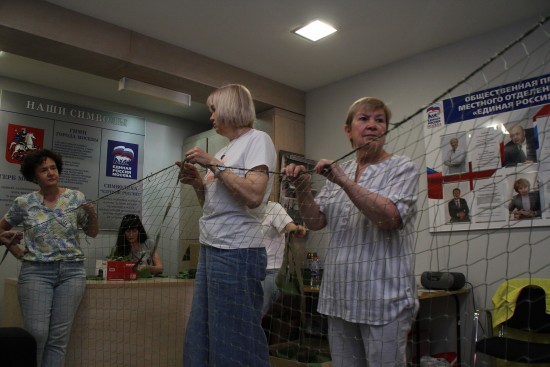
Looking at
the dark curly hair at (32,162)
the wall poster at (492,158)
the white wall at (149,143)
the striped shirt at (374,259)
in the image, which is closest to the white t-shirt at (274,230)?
the wall poster at (492,158)

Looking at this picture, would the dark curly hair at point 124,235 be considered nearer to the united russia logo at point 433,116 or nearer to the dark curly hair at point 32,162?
the dark curly hair at point 32,162

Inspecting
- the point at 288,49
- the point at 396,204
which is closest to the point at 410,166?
the point at 396,204

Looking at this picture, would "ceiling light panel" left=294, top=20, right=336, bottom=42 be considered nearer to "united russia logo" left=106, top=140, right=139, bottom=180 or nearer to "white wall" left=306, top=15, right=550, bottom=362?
"white wall" left=306, top=15, right=550, bottom=362

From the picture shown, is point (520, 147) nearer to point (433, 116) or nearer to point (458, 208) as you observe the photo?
point (458, 208)

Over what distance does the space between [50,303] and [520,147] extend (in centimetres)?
260

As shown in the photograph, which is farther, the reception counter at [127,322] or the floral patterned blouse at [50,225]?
the reception counter at [127,322]

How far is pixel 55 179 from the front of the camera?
2199mm

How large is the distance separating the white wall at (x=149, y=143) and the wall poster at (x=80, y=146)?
7cm

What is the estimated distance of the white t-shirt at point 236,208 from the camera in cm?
122

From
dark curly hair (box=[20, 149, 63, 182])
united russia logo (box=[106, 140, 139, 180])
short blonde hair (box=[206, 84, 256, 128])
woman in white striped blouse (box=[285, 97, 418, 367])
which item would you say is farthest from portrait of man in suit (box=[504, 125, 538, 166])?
united russia logo (box=[106, 140, 139, 180])

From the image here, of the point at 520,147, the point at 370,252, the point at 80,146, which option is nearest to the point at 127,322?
the point at 370,252

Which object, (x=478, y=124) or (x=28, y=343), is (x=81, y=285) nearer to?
(x=28, y=343)

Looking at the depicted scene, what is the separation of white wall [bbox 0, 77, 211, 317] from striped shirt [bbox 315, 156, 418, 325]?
8.68 feet

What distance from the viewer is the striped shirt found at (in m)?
0.98
